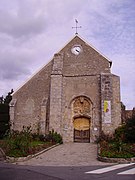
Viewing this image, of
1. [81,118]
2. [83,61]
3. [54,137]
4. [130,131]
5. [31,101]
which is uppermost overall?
[83,61]

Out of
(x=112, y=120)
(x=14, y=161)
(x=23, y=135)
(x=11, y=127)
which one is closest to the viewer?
(x=14, y=161)

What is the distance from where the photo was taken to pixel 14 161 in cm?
1377

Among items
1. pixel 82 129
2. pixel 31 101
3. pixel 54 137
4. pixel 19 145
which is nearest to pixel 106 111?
pixel 82 129

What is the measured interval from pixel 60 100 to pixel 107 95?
4.33 m

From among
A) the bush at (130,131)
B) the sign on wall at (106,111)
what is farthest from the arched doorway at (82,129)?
the bush at (130,131)

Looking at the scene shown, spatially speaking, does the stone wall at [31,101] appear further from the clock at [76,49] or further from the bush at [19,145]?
the bush at [19,145]

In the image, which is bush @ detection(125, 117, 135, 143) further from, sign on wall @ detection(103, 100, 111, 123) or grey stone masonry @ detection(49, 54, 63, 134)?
grey stone masonry @ detection(49, 54, 63, 134)

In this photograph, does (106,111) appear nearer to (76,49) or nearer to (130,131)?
(130,131)

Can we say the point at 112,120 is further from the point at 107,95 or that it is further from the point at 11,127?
the point at 11,127

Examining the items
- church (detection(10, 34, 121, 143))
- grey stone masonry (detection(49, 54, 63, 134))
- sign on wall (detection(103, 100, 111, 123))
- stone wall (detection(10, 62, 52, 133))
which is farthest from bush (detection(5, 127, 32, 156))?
sign on wall (detection(103, 100, 111, 123))

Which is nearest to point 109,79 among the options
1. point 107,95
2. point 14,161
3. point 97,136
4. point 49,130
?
point 107,95

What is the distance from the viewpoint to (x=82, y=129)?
25031mm

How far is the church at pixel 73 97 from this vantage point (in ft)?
78.0

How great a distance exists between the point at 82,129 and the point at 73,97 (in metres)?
3.19
